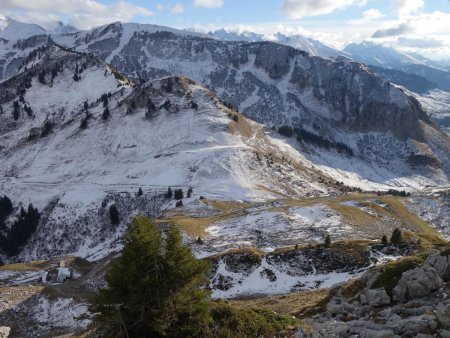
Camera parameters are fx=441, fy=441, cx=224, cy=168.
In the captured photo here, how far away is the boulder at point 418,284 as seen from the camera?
79.8 ft

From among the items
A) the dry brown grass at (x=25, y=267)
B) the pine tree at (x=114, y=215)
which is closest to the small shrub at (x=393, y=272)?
the dry brown grass at (x=25, y=267)

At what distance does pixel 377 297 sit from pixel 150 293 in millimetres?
13080

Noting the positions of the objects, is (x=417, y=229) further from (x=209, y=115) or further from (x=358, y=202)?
(x=209, y=115)

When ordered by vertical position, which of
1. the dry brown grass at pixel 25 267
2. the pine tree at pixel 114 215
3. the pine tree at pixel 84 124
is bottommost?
the pine tree at pixel 114 215

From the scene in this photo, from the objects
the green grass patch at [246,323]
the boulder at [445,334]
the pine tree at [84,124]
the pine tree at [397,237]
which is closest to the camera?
the boulder at [445,334]

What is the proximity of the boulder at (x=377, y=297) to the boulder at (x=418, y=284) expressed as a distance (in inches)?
19.2

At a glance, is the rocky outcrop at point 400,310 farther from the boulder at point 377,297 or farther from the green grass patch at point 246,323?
the green grass patch at point 246,323

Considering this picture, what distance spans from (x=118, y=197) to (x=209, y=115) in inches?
2405

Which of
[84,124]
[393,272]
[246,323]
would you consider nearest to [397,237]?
[393,272]

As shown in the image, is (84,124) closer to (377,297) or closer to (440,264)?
(377,297)

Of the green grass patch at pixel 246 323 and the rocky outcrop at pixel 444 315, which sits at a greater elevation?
the rocky outcrop at pixel 444 315

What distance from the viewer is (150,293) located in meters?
24.9

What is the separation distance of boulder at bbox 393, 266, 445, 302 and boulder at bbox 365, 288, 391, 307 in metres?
0.49

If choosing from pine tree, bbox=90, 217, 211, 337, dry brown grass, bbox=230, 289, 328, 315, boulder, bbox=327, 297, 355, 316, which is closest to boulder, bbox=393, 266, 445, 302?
boulder, bbox=327, 297, 355, 316
